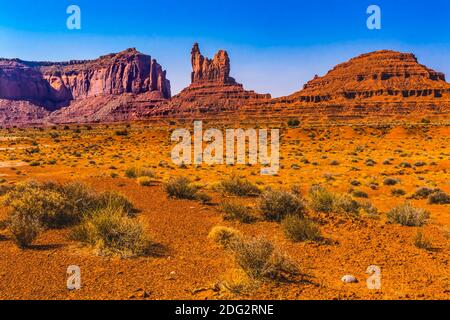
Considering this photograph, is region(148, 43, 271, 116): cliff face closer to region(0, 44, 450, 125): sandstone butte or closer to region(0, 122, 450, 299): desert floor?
region(0, 44, 450, 125): sandstone butte

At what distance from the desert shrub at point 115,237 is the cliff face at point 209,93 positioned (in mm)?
133887

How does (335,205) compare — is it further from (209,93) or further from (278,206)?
(209,93)

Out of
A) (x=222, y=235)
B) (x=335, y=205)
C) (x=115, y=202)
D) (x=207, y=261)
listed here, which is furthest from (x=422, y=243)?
(x=115, y=202)

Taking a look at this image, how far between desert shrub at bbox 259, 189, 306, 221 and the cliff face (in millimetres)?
131110

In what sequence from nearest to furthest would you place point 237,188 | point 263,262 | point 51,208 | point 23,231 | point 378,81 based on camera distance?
point 263,262 < point 23,231 < point 51,208 < point 237,188 < point 378,81

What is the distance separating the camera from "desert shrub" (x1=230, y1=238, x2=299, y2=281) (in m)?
6.23

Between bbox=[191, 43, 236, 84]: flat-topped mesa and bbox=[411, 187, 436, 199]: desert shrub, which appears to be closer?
bbox=[411, 187, 436, 199]: desert shrub

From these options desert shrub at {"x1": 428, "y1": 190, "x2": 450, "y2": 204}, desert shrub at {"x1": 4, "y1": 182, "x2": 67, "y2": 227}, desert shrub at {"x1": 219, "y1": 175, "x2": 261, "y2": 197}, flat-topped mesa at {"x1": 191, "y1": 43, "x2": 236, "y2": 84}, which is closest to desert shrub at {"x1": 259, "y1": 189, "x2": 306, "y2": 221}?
desert shrub at {"x1": 219, "y1": 175, "x2": 261, "y2": 197}

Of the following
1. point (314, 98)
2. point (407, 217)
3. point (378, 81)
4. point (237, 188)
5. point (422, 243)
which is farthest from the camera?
point (378, 81)

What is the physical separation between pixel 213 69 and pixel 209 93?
810 inches

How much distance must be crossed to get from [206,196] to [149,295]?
7.30 m

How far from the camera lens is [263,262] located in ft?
20.9
